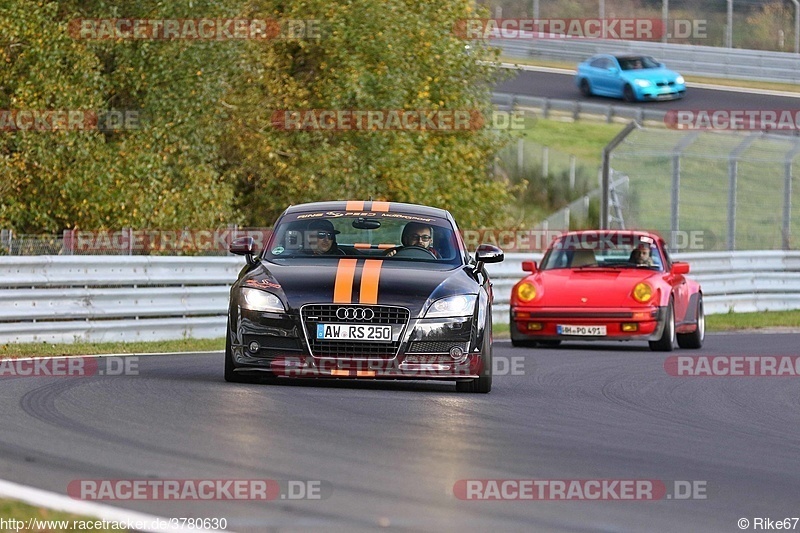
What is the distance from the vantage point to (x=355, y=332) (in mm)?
10398

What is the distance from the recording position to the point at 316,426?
27.4 feet

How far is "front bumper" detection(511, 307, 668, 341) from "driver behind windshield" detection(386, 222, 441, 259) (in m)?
5.19

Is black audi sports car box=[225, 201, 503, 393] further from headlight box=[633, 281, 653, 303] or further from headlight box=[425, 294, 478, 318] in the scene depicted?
headlight box=[633, 281, 653, 303]

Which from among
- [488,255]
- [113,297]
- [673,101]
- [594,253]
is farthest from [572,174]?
[488,255]

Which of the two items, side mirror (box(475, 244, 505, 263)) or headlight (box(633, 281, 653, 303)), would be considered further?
headlight (box(633, 281, 653, 303))

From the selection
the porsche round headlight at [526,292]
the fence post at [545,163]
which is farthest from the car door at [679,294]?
the fence post at [545,163]

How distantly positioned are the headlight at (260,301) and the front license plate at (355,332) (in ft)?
1.09

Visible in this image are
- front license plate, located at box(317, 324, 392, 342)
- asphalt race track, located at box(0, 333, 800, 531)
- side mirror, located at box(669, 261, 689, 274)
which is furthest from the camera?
side mirror, located at box(669, 261, 689, 274)

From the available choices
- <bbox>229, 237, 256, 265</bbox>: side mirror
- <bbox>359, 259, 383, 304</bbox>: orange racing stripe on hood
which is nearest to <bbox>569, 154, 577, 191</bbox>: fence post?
<bbox>229, 237, 256, 265</bbox>: side mirror

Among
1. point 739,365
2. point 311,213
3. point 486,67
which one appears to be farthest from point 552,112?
point 311,213

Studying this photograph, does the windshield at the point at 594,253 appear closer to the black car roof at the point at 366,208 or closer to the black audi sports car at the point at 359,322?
the black car roof at the point at 366,208

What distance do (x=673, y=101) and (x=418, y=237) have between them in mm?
34031

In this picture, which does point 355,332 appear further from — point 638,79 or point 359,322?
point 638,79

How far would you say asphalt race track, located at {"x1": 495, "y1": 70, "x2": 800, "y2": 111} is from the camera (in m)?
43.7
